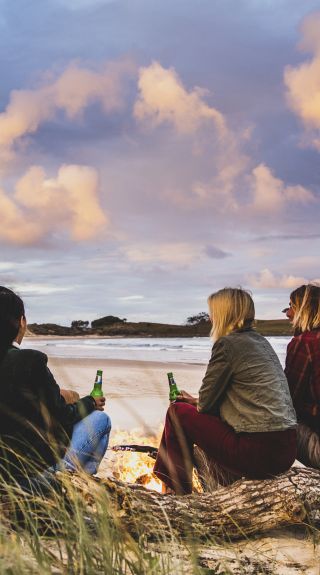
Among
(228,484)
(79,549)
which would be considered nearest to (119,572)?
(79,549)

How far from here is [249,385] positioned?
451cm

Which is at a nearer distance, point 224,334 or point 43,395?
point 43,395

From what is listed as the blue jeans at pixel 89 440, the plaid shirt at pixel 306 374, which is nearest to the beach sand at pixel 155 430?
the blue jeans at pixel 89 440

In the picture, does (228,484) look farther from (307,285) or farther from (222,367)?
(307,285)

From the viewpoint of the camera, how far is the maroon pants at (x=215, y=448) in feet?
14.6

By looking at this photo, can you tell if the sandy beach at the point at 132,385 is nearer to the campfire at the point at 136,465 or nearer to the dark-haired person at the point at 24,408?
the campfire at the point at 136,465

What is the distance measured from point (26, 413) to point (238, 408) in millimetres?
1569

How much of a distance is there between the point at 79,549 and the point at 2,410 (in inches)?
44.6

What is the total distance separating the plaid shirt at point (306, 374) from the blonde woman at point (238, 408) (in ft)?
1.61

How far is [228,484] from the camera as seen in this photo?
4855mm

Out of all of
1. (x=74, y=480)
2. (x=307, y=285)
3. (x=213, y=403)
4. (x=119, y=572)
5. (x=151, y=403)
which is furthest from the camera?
(x=151, y=403)

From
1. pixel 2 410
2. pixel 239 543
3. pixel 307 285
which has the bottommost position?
pixel 239 543

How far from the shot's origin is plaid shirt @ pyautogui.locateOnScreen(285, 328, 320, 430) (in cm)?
501

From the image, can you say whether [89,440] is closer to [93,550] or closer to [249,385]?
[249,385]
